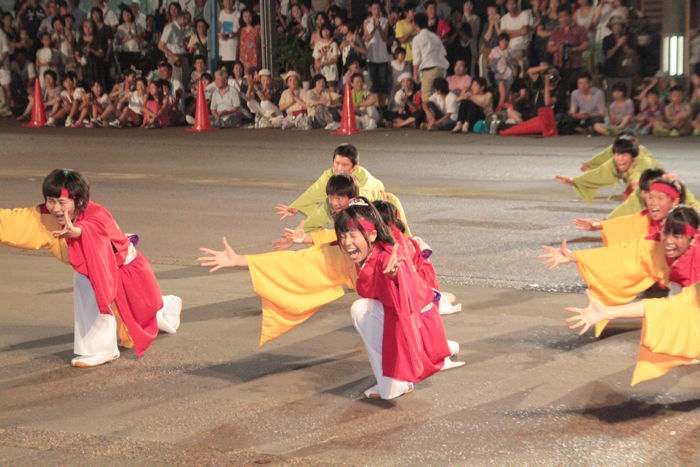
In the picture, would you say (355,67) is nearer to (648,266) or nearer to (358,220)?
(648,266)

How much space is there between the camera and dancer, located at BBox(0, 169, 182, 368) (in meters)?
7.04

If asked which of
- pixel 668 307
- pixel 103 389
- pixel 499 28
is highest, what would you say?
pixel 499 28

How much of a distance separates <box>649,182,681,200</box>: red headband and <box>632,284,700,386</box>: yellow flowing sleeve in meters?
1.42

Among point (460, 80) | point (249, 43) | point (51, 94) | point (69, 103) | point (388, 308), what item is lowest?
point (388, 308)

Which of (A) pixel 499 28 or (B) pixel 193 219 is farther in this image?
(A) pixel 499 28

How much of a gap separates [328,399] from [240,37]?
16494 mm

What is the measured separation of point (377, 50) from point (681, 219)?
562 inches

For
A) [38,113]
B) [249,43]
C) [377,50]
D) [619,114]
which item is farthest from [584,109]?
[38,113]

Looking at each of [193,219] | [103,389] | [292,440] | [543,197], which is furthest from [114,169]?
[292,440]

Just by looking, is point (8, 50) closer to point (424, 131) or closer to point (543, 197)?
point (424, 131)

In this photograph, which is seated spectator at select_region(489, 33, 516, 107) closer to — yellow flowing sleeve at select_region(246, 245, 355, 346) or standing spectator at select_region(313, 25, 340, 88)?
standing spectator at select_region(313, 25, 340, 88)

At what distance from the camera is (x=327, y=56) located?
20578 millimetres

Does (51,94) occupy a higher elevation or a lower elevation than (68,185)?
lower

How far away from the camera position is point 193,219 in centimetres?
1191
